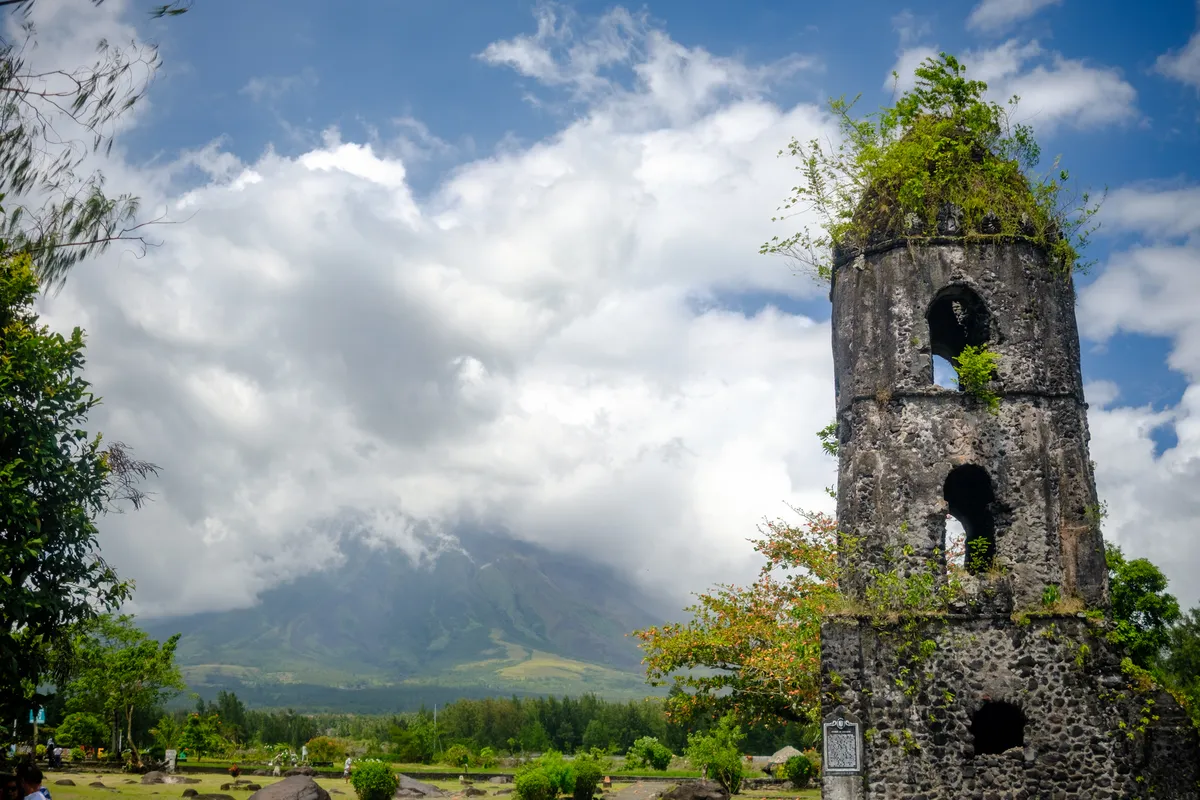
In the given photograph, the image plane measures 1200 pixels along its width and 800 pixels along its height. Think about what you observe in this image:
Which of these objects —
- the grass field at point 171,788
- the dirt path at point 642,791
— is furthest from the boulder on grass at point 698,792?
the grass field at point 171,788

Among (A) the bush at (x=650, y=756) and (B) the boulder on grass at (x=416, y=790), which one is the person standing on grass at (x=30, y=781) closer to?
(B) the boulder on grass at (x=416, y=790)

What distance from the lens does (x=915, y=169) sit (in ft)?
44.5

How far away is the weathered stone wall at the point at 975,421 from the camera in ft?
39.7

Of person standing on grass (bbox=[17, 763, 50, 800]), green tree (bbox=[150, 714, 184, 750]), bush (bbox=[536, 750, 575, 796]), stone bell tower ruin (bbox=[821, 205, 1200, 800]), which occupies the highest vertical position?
stone bell tower ruin (bbox=[821, 205, 1200, 800])

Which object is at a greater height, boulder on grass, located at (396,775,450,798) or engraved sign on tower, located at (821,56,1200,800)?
engraved sign on tower, located at (821,56,1200,800)

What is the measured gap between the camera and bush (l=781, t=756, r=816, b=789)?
2519 centimetres

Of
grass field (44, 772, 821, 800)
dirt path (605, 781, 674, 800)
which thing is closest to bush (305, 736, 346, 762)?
grass field (44, 772, 821, 800)

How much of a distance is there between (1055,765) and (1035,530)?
2820 millimetres

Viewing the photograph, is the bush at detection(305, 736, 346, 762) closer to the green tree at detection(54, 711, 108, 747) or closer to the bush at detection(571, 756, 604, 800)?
the green tree at detection(54, 711, 108, 747)

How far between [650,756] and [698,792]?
12.1 meters

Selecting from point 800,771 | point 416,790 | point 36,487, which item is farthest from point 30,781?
point 800,771

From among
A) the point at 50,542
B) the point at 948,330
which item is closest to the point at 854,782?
the point at 948,330

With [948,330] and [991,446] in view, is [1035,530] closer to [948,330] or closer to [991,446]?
[991,446]

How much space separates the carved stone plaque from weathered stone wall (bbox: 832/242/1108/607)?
1813 mm
